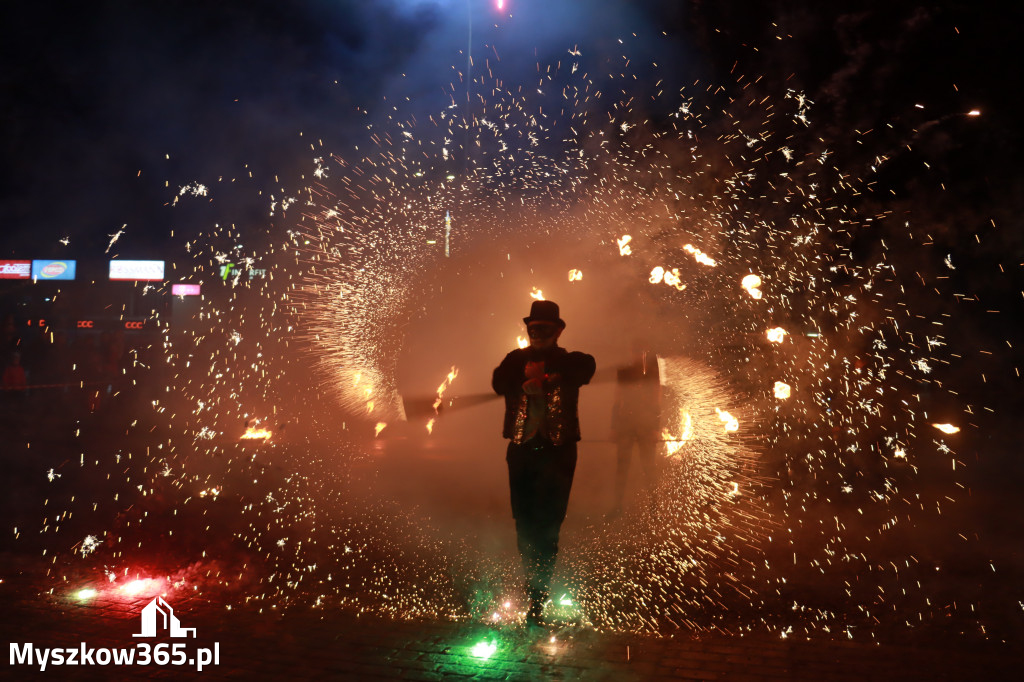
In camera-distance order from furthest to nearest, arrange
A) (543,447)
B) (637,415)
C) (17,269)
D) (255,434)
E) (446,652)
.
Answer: (17,269)
(255,434)
(637,415)
(543,447)
(446,652)

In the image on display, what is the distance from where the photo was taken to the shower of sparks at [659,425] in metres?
4.41

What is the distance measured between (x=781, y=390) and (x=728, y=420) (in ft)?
3.75

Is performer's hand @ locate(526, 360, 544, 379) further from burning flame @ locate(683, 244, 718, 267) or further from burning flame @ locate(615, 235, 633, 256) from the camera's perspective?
burning flame @ locate(683, 244, 718, 267)

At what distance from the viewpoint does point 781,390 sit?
39.4 ft

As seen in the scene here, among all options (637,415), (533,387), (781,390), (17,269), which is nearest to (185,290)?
(17,269)

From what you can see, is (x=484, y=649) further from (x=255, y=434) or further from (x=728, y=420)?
(x=255, y=434)

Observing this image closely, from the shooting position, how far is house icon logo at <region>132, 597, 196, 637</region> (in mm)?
A: 3611

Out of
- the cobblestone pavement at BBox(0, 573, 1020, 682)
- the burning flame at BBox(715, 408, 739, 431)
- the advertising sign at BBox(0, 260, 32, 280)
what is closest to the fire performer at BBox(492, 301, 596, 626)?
the cobblestone pavement at BBox(0, 573, 1020, 682)

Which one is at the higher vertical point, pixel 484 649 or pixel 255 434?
pixel 255 434

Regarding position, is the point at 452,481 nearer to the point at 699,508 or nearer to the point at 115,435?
the point at 699,508

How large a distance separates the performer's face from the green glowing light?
1.62 metres

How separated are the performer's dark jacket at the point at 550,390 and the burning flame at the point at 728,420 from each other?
778 cm

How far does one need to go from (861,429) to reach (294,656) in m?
11.6

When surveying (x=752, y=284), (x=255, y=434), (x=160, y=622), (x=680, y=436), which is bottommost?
(x=160, y=622)
